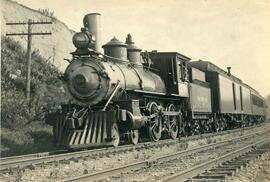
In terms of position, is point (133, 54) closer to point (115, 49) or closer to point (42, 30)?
point (115, 49)

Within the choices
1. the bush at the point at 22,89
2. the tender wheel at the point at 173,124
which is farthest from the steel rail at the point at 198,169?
the bush at the point at 22,89

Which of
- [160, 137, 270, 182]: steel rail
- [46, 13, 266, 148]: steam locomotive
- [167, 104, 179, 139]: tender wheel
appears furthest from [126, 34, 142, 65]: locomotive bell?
[160, 137, 270, 182]: steel rail

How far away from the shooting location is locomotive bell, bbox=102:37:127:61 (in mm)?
13969

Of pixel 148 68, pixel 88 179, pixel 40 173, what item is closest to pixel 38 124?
pixel 148 68

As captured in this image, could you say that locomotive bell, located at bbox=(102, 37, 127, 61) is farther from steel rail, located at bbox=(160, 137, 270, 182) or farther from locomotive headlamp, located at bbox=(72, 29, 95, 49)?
steel rail, located at bbox=(160, 137, 270, 182)

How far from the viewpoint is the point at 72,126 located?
12.0 metres

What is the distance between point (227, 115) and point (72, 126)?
1515 cm

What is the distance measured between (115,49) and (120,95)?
1675 millimetres

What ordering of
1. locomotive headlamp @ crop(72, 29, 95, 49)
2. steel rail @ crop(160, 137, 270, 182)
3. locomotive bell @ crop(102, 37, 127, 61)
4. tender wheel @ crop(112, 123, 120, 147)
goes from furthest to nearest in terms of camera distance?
locomotive bell @ crop(102, 37, 127, 61), locomotive headlamp @ crop(72, 29, 95, 49), tender wheel @ crop(112, 123, 120, 147), steel rail @ crop(160, 137, 270, 182)

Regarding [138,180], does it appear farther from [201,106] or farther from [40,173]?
[201,106]

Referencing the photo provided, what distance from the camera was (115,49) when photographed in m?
14.0

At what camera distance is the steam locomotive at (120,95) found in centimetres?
1225

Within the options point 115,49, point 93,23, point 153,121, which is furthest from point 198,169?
point 93,23

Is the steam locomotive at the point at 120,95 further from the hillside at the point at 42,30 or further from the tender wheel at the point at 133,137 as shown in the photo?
the hillside at the point at 42,30
